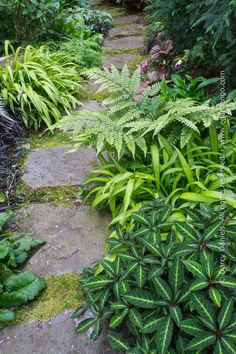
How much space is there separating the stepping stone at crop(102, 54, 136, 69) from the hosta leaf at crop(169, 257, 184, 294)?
3.59 meters

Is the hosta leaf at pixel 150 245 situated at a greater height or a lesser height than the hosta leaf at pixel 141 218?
lesser

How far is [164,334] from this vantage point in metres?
1.40

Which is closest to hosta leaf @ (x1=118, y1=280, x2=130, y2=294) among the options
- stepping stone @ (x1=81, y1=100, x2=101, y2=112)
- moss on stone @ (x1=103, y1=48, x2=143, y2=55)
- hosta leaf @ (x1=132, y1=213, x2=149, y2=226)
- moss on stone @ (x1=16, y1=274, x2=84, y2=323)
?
hosta leaf @ (x1=132, y1=213, x2=149, y2=226)

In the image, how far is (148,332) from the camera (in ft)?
→ 4.77

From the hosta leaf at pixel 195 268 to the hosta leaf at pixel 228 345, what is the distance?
0.25m

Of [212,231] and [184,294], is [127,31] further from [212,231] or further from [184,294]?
[184,294]

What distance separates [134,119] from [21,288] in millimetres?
1418

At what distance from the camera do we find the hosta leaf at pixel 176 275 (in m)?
1.49

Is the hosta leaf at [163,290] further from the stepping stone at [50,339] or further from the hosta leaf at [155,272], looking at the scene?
the stepping stone at [50,339]

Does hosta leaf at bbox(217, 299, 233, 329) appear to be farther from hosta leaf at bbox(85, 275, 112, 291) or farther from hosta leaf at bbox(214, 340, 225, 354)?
hosta leaf at bbox(85, 275, 112, 291)

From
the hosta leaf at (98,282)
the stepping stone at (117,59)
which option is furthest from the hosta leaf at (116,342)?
the stepping stone at (117,59)

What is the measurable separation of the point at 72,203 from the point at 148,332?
131 centimetres

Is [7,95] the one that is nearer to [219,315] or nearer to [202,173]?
[202,173]

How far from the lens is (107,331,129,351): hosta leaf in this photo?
5.02ft
